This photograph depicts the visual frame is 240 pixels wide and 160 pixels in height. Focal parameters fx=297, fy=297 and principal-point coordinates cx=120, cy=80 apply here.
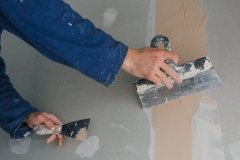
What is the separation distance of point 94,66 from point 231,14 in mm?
682

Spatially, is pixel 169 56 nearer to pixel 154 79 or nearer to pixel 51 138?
pixel 154 79

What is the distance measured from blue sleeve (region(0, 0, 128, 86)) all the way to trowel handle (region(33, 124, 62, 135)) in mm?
541

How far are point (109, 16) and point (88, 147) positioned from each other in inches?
31.7

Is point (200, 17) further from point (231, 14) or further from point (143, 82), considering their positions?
point (143, 82)

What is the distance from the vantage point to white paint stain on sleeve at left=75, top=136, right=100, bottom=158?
4.77ft

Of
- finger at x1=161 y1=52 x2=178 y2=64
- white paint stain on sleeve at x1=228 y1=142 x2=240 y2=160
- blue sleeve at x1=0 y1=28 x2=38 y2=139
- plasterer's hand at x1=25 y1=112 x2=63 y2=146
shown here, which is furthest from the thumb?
white paint stain on sleeve at x1=228 y1=142 x2=240 y2=160

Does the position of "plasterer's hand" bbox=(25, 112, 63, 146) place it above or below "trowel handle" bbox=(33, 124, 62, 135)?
above

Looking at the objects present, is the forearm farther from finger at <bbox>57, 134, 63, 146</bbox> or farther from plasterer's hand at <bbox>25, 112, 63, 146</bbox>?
finger at <bbox>57, 134, 63, 146</bbox>

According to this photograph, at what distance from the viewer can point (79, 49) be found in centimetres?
110

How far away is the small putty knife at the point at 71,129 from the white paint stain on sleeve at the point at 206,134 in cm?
56

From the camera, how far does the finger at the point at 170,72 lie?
1159 mm

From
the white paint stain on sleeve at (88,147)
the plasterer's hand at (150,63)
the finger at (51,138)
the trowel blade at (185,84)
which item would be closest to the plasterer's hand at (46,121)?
the finger at (51,138)

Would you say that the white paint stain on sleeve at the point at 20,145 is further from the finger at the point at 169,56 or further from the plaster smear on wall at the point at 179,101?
the finger at the point at 169,56

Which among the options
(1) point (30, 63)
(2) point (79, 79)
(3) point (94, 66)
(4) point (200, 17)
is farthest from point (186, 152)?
(1) point (30, 63)
